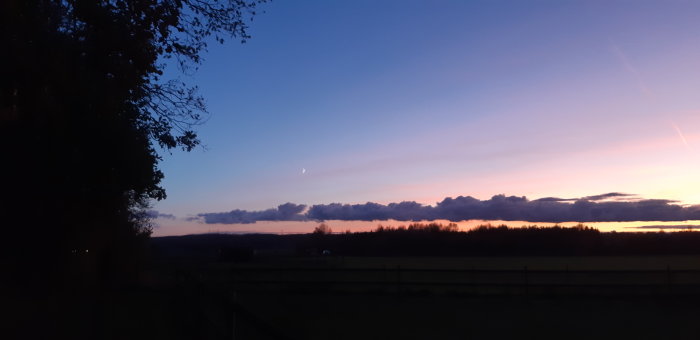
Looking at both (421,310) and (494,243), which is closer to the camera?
(421,310)

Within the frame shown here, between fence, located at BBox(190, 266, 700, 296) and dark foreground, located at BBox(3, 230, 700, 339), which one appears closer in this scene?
dark foreground, located at BBox(3, 230, 700, 339)

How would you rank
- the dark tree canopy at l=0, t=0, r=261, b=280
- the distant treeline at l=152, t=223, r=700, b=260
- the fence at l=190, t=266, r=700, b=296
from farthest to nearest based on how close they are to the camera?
the distant treeline at l=152, t=223, r=700, b=260 < the fence at l=190, t=266, r=700, b=296 < the dark tree canopy at l=0, t=0, r=261, b=280

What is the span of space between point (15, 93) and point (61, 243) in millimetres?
12438

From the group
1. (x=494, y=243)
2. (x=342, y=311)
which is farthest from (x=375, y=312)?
(x=494, y=243)

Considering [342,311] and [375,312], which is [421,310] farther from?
[342,311]

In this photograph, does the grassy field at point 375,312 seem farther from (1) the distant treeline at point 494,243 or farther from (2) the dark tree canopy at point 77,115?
(1) the distant treeline at point 494,243

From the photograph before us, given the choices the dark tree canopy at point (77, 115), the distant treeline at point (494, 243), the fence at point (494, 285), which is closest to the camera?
the dark tree canopy at point (77, 115)

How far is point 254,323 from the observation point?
600 cm

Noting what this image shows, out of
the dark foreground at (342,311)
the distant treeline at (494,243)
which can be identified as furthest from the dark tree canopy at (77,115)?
the distant treeline at (494,243)

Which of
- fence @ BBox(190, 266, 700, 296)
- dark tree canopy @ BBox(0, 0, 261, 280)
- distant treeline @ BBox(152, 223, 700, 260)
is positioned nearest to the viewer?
dark tree canopy @ BBox(0, 0, 261, 280)

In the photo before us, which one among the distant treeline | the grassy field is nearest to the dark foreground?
the grassy field

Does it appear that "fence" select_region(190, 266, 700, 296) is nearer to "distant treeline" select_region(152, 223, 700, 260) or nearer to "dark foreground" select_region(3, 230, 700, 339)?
"dark foreground" select_region(3, 230, 700, 339)

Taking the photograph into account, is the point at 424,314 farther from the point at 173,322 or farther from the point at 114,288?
the point at 114,288

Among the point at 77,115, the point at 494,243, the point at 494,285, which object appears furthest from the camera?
the point at 494,243
